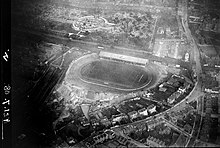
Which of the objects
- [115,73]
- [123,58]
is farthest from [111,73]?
[123,58]

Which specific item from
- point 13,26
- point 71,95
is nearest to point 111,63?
point 71,95

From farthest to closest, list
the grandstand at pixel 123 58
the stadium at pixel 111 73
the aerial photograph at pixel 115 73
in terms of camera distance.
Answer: the grandstand at pixel 123 58, the stadium at pixel 111 73, the aerial photograph at pixel 115 73

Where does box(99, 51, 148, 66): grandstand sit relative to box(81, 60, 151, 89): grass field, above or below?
above

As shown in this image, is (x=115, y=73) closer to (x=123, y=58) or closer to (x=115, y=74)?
(x=115, y=74)

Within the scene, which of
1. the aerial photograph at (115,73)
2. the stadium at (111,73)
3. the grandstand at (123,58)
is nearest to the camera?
the aerial photograph at (115,73)

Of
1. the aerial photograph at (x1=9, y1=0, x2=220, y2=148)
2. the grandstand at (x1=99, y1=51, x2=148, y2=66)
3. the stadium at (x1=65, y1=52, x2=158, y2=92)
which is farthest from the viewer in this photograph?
the grandstand at (x1=99, y1=51, x2=148, y2=66)

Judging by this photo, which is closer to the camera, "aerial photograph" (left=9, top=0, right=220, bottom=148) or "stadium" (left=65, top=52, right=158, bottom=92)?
"aerial photograph" (left=9, top=0, right=220, bottom=148)

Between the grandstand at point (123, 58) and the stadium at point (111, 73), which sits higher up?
the grandstand at point (123, 58)
